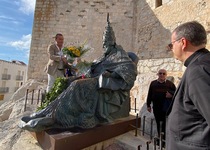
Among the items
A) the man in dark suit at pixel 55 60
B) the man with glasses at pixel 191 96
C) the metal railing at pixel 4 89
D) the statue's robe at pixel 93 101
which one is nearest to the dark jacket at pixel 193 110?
the man with glasses at pixel 191 96

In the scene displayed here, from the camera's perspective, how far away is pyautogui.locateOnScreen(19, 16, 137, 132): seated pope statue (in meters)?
2.04

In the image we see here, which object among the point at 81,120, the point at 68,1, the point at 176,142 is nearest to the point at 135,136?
the point at 81,120

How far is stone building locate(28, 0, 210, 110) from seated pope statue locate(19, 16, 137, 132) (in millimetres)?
5768

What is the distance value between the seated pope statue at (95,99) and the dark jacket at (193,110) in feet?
4.29

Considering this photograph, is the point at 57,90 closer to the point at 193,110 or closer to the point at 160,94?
the point at 160,94

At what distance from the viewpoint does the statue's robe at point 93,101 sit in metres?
2.04

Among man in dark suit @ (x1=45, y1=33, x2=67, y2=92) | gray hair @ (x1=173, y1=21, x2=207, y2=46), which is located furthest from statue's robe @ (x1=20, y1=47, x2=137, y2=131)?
gray hair @ (x1=173, y1=21, x2=207, y2=46)

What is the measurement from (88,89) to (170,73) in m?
3.63

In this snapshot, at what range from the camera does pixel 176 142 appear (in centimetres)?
101

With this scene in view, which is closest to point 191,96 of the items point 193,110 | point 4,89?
point 193,110

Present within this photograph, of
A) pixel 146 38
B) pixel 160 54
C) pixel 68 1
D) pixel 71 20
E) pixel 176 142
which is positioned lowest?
pixel 176 142

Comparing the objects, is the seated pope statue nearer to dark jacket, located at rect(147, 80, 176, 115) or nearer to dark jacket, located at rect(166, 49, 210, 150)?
dark jacket, located at rect(147, 80, 176, 115)

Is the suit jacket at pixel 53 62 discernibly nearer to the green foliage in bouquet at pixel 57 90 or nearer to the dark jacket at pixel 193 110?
the green foliage in bouquet at pixel 57 90

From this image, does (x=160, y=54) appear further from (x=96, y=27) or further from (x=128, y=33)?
(x=96, y=27)
